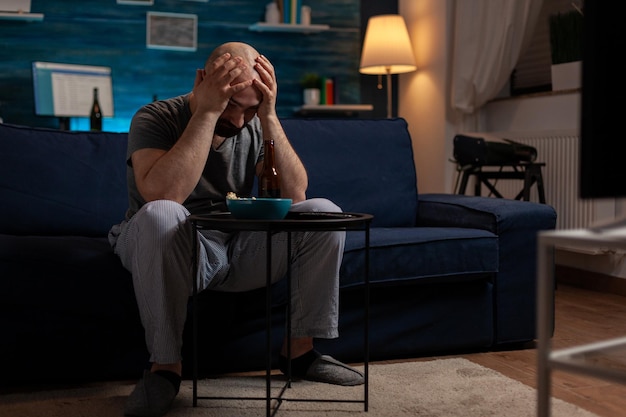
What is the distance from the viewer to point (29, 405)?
1910 mm

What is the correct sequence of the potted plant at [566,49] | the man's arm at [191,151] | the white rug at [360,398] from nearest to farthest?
the white rug at [360,398] < the man's arm at [191,151] < the potted plant at [566,49]

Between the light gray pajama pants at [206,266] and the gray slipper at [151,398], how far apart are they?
0.05m

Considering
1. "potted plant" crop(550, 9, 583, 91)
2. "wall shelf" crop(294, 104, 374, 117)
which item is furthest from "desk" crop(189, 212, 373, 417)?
"wall shelf" crop(294, 104, 374, 117)

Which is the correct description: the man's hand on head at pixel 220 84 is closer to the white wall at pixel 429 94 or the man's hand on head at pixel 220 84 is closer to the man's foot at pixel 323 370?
the man's foot at pixel 323 370

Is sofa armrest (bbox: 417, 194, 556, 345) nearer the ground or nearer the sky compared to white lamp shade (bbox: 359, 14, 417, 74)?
nearer the ground

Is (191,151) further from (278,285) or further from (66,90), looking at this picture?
(66,90)

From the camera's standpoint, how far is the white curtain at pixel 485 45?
14.4 feet

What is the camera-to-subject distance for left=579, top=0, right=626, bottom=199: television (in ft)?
2.96

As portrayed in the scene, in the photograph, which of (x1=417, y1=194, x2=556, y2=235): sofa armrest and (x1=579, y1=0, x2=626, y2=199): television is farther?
(x1=417, y1=194, x2=556, y2=235): sofa armrest

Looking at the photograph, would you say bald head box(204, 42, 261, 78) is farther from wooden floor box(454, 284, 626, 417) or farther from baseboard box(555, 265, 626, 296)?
baseboard box(555, 265, 626, 296)

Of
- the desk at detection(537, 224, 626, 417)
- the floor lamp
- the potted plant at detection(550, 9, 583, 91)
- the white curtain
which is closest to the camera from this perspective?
the desk at detection(537, 224, 626, 417)

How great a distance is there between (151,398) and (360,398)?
1.67 feet

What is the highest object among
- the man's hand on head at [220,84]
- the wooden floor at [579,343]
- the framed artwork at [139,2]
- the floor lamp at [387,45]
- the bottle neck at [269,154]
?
the framed artwork at [139,2]

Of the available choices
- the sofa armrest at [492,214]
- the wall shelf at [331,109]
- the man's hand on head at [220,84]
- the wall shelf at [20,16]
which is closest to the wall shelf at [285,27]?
the wall shelf at [331,109]
